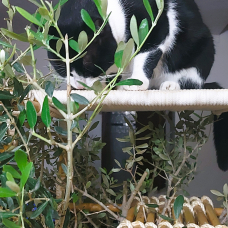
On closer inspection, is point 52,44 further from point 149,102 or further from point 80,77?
point 149,102

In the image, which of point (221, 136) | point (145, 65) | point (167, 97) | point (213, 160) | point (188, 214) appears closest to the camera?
point (167, 97)

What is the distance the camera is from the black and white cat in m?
0.73

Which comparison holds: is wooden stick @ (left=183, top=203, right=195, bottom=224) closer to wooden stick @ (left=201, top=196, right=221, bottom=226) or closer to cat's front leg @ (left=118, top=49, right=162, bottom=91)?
wooden stick @ (left=201, top=196, right=221, bottom=226)

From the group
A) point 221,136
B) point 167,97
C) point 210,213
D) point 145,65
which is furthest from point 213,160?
point 167,97

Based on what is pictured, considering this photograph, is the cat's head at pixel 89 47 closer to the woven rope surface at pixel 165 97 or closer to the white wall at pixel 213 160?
the woven rope surface at pixel 165 97

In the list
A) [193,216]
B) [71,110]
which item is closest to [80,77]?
[71,110]

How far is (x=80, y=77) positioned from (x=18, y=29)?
2.21 ft

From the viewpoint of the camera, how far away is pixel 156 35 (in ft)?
2.46

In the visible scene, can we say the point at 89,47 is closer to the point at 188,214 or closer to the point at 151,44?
the point at 151,44

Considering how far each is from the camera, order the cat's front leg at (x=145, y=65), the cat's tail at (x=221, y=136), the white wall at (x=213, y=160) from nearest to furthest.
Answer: the cat's front leg at (x=145, y=65)
the cat's tail at (x=221, y=136)
the white wall at (x=213, y=160)

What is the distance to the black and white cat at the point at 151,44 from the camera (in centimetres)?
73

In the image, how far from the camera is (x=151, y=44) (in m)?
0.75

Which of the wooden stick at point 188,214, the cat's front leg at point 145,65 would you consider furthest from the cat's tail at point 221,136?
the wooden stick at point 188,214

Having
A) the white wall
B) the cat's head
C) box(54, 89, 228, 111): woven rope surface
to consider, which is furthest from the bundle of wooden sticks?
the white wall
